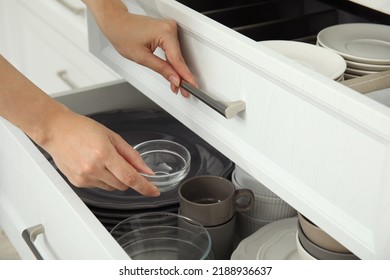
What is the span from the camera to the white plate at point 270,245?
0.82 metres

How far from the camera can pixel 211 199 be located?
923 mm

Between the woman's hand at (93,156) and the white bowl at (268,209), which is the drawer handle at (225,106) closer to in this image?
the woman's hand at (93,156)

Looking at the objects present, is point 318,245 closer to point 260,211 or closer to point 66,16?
point 260,211

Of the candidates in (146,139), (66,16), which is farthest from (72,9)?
(146,139)

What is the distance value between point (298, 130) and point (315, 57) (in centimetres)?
16

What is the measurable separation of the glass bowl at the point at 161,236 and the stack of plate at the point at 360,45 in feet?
0.92

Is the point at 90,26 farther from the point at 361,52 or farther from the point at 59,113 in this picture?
the point at 361,52

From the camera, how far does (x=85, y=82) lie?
1.60 metres

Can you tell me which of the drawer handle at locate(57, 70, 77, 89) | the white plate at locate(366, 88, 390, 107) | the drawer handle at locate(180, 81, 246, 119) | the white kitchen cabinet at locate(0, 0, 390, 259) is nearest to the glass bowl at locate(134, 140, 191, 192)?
the white kitchen cabinet at locate(0, 0, 390, 259)

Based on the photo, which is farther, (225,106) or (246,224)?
(246,224)

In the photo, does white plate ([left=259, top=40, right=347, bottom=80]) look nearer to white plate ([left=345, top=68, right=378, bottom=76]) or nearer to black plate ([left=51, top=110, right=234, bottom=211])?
white plate ([left=345, top=68, right=378, bottom=76])

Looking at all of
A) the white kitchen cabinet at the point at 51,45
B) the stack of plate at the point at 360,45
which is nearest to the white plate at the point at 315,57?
the stack of plate at the point at 360,45

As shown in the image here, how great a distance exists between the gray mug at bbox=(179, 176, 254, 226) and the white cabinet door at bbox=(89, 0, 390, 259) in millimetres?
89
